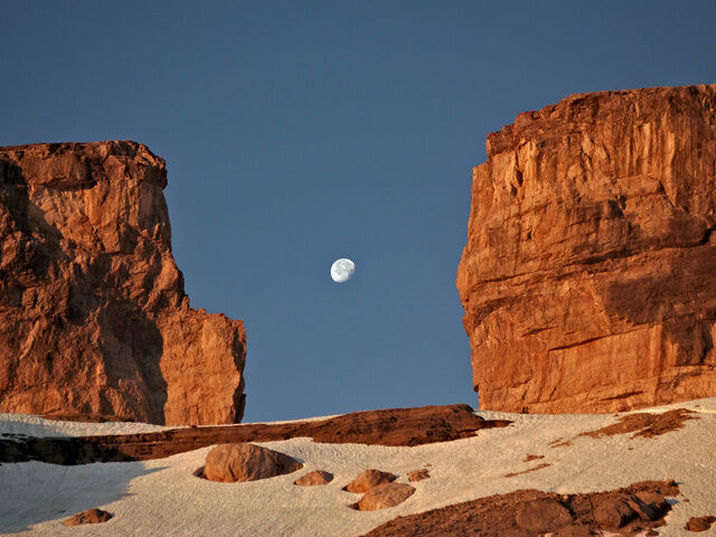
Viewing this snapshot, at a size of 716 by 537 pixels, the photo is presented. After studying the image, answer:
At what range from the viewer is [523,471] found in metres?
30.7

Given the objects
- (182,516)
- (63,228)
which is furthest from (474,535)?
(63,228)

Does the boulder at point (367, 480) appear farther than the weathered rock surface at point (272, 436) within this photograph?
No

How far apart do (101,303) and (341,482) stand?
25027 mm

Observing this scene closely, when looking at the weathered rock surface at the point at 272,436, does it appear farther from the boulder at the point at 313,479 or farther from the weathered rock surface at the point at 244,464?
the boulder at the point at 313,479

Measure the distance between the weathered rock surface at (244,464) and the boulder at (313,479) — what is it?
4.17ft

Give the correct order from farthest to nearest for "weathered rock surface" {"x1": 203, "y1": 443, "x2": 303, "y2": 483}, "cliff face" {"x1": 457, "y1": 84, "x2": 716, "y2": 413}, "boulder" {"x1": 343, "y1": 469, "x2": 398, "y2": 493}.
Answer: "cliff face" {"x1": 457, "y1": 84, "x2": 716, "y2": 413}, "weathered rock surface" {"x1": 203, "y1": 443, "x2": 303, "y2": 483}, "boulder" {"x1": 343, "y1": 469, "x2": 398, "y2": 493}

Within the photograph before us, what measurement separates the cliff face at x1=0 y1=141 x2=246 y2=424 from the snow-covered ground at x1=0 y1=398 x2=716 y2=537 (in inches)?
618

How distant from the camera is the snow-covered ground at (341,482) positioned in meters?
28.2

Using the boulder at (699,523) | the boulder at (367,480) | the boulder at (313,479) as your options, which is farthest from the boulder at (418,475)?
the boulder at (699,523)

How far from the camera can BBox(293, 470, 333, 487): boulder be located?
3240cm

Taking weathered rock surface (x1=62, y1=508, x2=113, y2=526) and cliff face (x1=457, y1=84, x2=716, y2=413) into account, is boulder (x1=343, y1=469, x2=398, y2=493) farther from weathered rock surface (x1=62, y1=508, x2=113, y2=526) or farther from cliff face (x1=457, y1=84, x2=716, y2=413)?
cliff face (x1=457, y1=84, x2=716, y2=413)

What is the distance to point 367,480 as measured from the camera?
1239 inches

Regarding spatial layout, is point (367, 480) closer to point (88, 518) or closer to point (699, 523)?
point (88, 518)

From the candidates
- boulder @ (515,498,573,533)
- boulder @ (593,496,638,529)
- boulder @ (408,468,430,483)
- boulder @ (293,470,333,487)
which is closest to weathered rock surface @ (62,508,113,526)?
boulder @ (293,470,333,487)
